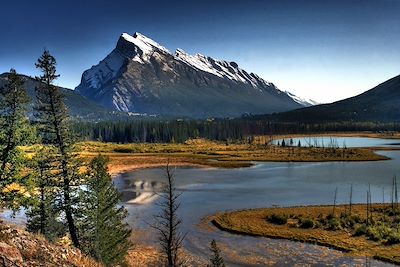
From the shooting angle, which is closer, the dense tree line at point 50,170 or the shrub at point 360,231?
the dense tree line at point 50,170

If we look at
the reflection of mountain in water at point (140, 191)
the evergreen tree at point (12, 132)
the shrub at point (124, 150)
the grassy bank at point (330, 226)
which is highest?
the evergreen tree at point (12, 132)

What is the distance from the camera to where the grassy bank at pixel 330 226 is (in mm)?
49938

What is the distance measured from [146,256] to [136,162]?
341ft

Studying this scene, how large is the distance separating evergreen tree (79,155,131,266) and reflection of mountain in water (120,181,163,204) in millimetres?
42633

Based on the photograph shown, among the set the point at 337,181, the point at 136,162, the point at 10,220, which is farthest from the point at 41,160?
the point at 136,162

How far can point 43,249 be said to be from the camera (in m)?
20.0

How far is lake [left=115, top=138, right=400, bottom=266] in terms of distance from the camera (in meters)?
48.9

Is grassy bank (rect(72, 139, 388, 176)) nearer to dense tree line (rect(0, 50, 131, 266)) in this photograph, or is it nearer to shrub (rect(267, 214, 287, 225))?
shrub (rect(267, 214, 287, 225))

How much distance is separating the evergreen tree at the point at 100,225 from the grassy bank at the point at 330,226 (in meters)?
Result: 25.4

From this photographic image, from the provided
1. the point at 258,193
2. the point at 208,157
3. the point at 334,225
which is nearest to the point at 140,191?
the point at 258,193

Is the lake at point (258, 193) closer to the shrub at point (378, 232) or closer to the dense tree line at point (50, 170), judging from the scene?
the shrub at point (378, 232)

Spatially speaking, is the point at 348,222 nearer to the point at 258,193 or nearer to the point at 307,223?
the point at 307,223

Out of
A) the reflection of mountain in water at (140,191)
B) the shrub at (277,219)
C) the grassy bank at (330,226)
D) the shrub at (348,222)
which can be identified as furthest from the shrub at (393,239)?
the reflection of mountain in water at (140,191)

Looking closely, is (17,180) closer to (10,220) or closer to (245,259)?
(245,259)
